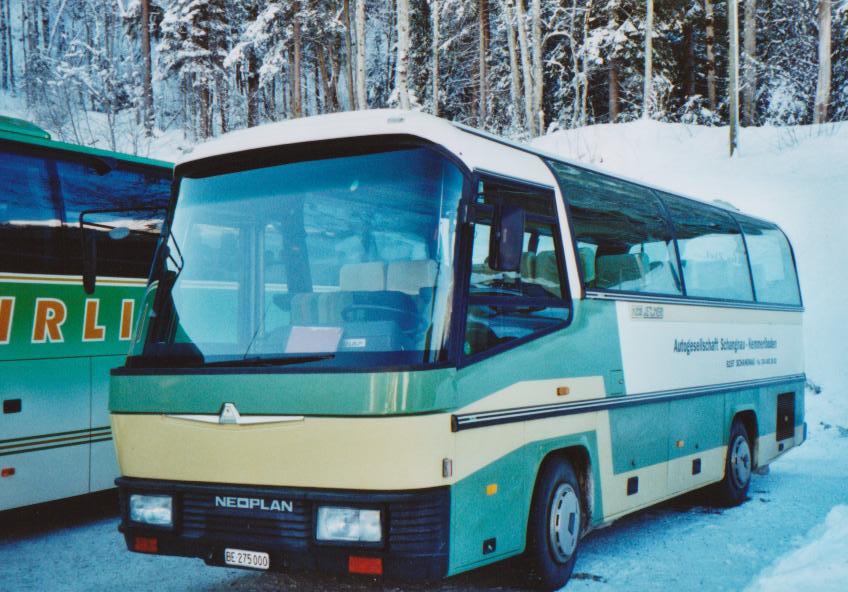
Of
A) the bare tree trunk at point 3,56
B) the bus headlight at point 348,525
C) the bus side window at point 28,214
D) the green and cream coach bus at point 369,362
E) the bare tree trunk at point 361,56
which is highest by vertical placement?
the bare tree trunk at point 3,56

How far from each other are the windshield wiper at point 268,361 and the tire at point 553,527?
1.98 metres

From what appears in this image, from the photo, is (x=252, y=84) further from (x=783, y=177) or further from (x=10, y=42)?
(x=783, y=177)

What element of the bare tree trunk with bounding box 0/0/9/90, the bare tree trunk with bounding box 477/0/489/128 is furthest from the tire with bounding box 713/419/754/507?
the bare tree trunk with bounding box 0/0/9/90

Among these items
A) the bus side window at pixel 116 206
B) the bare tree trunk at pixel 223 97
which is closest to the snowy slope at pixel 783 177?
the bus side window at pixel 116 206

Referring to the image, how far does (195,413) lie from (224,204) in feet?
4.65

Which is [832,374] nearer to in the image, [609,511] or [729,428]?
[729,428]

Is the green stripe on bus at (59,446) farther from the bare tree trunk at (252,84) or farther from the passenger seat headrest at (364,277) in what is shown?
the bare tree trunk at (252,84)

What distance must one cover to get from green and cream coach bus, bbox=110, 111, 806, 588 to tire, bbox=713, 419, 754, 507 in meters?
3.11

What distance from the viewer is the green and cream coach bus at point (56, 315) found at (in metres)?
7.62

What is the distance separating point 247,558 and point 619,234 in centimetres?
426

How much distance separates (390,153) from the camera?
5297 millimetres

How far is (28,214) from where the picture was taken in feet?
26.1

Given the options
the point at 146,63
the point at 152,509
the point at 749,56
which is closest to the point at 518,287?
the point at 152,509

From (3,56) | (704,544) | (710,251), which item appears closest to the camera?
(704,544)
